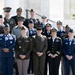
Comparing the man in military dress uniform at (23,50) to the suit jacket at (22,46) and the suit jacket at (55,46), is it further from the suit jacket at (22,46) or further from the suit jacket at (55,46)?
the suit jacket at (55,46)

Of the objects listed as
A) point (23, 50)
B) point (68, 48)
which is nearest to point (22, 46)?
point (23, 50)

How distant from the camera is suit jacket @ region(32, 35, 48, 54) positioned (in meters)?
11.3

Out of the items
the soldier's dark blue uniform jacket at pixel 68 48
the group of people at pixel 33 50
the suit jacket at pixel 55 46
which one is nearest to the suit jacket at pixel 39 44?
the group of people at pixel 33 50

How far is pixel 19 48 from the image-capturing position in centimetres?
1116

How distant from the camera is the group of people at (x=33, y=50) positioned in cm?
1110

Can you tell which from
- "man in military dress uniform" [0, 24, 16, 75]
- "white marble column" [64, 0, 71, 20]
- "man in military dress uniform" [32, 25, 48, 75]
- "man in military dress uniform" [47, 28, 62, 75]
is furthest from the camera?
"white marble column" [64, 0, 71, 20]

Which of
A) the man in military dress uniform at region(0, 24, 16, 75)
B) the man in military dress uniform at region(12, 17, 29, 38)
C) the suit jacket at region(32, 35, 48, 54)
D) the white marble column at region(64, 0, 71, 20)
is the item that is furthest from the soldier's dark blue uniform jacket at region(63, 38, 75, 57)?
the white marble column at region(64, 0, 71, 20)

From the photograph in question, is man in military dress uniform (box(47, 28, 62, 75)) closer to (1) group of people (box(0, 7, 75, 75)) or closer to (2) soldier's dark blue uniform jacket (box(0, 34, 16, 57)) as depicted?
(1) group of people (box(0, 7, 75, 75))

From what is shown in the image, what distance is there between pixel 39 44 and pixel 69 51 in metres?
0.88

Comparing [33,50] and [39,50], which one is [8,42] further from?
[39,50]

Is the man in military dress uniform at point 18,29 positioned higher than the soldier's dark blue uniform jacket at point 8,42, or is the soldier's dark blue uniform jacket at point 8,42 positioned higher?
the man in military dress uniform at point 18,29

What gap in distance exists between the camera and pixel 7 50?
11.0 m

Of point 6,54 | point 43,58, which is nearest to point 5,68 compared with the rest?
point 6,54

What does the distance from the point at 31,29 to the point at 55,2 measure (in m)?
6.10
